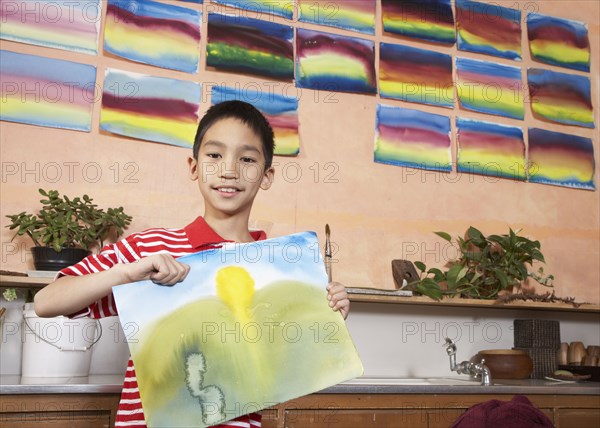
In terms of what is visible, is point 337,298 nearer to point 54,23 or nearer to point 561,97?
point 54,23

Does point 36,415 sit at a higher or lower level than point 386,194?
lower

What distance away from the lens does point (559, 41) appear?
3049 mm

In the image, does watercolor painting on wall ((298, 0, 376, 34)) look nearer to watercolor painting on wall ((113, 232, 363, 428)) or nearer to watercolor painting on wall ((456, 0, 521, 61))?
watercolor painting on wall ((456, 0, 521, 61))

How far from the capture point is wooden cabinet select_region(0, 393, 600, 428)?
1748mm

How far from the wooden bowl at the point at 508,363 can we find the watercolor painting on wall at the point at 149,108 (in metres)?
1.34

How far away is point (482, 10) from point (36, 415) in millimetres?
2306

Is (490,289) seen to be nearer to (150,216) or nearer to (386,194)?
(386,194)

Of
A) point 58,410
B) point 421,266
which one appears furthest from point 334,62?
point 58,410

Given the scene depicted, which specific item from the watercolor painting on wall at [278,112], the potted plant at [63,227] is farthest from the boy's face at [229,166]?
the watercolor painting on wall at [278,112]

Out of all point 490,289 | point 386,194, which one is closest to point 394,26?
point 386,194

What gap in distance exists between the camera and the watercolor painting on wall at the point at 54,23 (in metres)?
2.26

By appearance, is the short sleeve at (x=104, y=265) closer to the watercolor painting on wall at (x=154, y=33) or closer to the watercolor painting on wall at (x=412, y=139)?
the watercolor painting on wall at (x=154, y=33)

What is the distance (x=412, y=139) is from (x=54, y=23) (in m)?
1.36

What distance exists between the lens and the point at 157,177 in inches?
92.5
